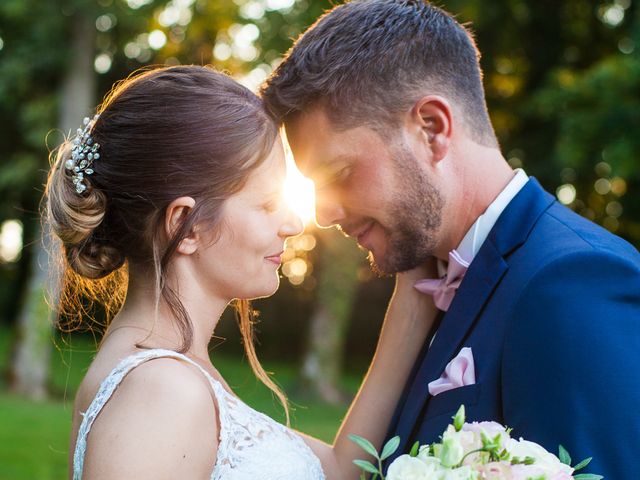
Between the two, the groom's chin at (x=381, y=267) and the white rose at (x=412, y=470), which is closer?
the white rose at (x=412, y=470)

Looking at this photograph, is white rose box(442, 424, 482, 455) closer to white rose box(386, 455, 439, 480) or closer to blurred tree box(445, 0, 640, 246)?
white rose box(386, 455, 439, 480)

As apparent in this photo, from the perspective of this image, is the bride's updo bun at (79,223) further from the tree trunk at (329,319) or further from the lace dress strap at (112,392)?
the tree trunk at (329,319)

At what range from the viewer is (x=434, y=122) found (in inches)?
116

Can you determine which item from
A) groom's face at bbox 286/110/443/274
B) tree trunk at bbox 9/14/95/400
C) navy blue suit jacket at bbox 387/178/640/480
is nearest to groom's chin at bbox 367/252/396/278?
groom's face at bbox 286/110/443/274

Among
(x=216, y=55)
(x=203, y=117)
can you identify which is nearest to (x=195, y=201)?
(x=203, y=117)

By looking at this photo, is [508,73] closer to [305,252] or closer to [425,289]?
[305,252]

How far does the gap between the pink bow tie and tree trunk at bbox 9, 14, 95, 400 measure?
41.9ft

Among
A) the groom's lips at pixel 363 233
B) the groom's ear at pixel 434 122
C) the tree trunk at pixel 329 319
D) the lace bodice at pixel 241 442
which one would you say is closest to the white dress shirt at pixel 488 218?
the groom's ear at pixel 434 122

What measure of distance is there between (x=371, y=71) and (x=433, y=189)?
1.60 feet

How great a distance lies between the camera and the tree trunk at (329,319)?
1583cm

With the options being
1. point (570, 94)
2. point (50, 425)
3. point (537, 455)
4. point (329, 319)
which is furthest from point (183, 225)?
point (329, 319)

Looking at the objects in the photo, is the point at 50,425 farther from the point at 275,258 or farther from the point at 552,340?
the point at 552,340

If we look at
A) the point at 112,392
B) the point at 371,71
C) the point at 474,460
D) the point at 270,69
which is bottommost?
the point at 270,69

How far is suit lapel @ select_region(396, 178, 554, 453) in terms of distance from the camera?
8.78 ft
